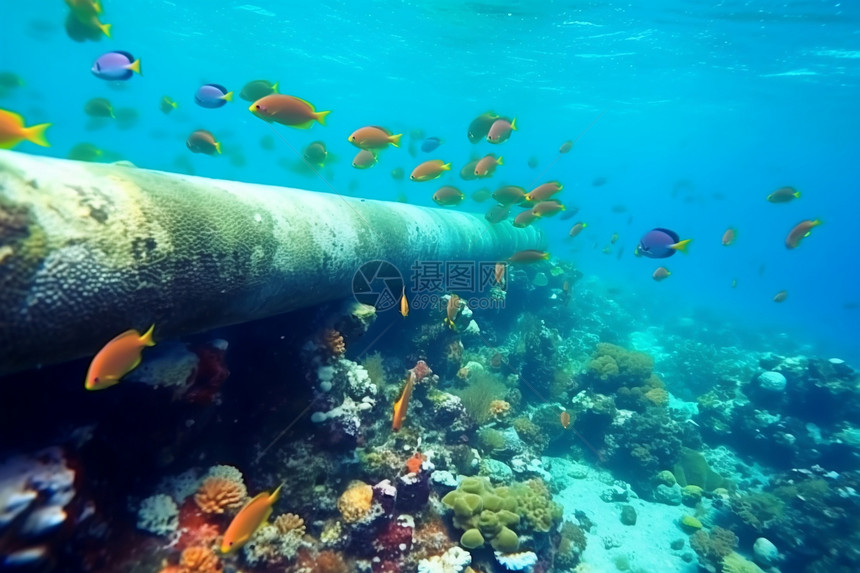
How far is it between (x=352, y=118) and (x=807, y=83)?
64742 mm

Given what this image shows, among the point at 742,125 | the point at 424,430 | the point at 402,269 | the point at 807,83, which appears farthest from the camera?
the point at 742,125

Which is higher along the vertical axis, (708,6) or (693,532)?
(708,6)

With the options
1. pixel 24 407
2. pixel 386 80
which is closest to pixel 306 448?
pixel 24 407

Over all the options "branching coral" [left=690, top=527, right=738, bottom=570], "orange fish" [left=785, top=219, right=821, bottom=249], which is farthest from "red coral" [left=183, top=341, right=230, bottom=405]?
"orange fish" [left=785, top=219, right=821, bottom=249]

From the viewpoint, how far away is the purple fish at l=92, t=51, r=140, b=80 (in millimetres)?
5059

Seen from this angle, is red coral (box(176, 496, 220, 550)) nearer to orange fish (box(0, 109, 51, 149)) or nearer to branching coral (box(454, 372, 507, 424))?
orange fish (box(0, 109, 51, 149))

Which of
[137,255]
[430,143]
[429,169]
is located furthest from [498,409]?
[137,255]

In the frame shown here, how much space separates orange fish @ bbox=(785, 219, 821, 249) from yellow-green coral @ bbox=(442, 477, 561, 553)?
661 centimetres

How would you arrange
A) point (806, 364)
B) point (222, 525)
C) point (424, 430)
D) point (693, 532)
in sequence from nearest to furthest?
point (222, 525) → point (424, 430) → point (693, 532) → point (806, 364)

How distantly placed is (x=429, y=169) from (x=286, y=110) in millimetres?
2323

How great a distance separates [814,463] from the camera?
8984mm

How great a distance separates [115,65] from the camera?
5070mm

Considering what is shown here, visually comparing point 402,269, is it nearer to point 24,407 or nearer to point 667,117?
point 24,407

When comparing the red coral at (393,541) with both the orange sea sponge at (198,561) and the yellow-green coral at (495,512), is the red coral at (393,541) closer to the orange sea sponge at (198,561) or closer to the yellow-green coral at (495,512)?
the yellow-green coral at (495,512)
